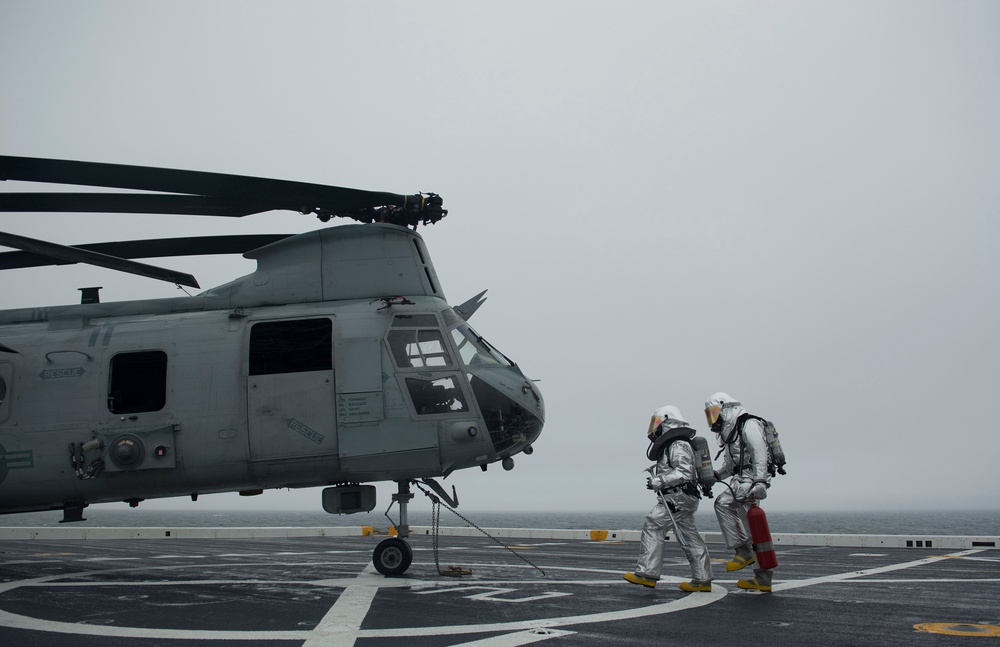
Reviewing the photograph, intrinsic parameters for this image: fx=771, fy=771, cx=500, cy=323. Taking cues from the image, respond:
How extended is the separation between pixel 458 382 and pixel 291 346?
239 cm

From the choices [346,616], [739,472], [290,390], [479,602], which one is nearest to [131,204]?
[290,390]

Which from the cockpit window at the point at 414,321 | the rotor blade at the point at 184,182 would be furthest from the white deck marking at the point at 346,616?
the rotor blade at the point at 184,182

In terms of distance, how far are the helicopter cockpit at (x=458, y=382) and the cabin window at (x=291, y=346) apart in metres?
0.94

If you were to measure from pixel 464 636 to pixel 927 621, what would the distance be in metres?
4.06

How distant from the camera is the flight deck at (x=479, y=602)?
600cm

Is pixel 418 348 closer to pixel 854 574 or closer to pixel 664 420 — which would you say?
pixel 664 420

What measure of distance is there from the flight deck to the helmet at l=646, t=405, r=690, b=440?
1.93 m

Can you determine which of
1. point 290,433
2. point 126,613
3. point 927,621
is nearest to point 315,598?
point 126,613

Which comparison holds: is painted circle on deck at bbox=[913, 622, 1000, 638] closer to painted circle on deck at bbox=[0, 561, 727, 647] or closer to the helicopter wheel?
painted circle on deck at bbox=[0, 561, 727, 647]

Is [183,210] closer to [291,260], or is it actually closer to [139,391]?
[291,260]

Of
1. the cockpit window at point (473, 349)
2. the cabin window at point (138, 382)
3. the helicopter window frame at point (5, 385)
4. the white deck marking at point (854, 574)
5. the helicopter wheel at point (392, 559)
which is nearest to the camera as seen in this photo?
the white deck marking at point (854, 574)

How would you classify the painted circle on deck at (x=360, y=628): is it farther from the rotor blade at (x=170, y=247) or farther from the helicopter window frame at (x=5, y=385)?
the rotor blade at (x=170, y=247)

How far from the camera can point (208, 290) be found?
11.6 metres

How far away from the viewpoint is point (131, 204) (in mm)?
11055
